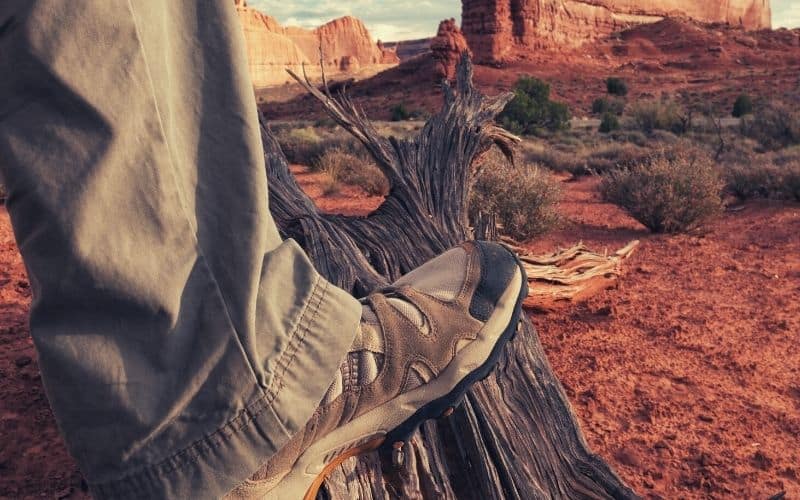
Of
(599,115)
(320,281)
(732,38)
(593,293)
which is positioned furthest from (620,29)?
(320,281)

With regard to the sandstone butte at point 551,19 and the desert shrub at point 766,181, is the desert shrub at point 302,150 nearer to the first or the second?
the desert shrub at point 766,181

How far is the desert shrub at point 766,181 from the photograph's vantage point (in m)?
7.41

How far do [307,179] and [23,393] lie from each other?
745 cm

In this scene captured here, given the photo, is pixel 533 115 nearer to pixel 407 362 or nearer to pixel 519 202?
pixel 519 202

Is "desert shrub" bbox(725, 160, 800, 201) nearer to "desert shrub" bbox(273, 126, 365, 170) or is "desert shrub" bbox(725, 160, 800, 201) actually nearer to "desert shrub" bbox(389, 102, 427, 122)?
"desert shrub" bbox(273, 126, 365, 170)

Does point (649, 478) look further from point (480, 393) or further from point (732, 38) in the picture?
point (732, 38)

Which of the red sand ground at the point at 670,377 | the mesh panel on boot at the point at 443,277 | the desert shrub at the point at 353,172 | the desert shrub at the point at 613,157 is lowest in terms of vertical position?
the desert shrub at the point at 613,157

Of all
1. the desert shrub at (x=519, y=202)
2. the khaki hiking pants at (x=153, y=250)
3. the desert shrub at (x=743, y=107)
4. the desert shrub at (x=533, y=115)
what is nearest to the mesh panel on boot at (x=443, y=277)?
the khaki hiking pants at (x=153, y=250)

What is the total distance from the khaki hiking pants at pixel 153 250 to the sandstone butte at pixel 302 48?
56022 millimetres

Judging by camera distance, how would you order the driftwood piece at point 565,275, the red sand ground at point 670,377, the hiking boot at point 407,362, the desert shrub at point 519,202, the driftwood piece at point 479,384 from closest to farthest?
the hiking boot at point 407,362
the driftwood piece at point 479,384
the red sand ground at point 670,377
the driftwood piece at point 565,275
the desert shrub at point 519,202

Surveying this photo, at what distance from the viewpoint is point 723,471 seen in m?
2.35

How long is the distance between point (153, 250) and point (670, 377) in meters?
2.87

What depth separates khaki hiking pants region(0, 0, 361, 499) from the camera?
2.75 feet

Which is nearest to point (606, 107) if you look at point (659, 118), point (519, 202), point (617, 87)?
point (617, 87)
